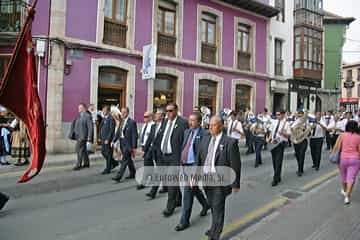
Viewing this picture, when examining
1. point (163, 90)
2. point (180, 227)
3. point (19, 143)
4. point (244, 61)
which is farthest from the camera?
point (244, 61)

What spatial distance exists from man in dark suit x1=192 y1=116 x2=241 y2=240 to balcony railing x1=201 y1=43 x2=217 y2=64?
13.2 meters

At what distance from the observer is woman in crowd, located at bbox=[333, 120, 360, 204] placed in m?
5.96

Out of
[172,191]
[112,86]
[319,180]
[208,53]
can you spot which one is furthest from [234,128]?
[208,53]

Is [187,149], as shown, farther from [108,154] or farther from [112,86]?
[112,86]

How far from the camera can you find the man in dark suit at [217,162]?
4.03 meters

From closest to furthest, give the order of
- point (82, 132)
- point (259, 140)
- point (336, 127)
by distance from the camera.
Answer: point (82, 132), point (259, 140), point (336, 127)

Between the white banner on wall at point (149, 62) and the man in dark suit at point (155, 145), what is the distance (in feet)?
22.4

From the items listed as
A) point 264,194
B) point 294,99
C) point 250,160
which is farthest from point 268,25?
point 264,194

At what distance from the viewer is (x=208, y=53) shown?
56.7 feet

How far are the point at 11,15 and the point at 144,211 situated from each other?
397 inches

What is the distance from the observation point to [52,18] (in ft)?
38.3

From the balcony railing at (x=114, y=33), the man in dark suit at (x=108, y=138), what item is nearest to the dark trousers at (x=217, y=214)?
the man in dark suit at (x=108, y=138)

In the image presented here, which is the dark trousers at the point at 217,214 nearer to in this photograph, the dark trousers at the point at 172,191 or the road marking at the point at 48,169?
the dark trousers at the point at 172,191

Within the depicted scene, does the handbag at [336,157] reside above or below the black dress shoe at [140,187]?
above
